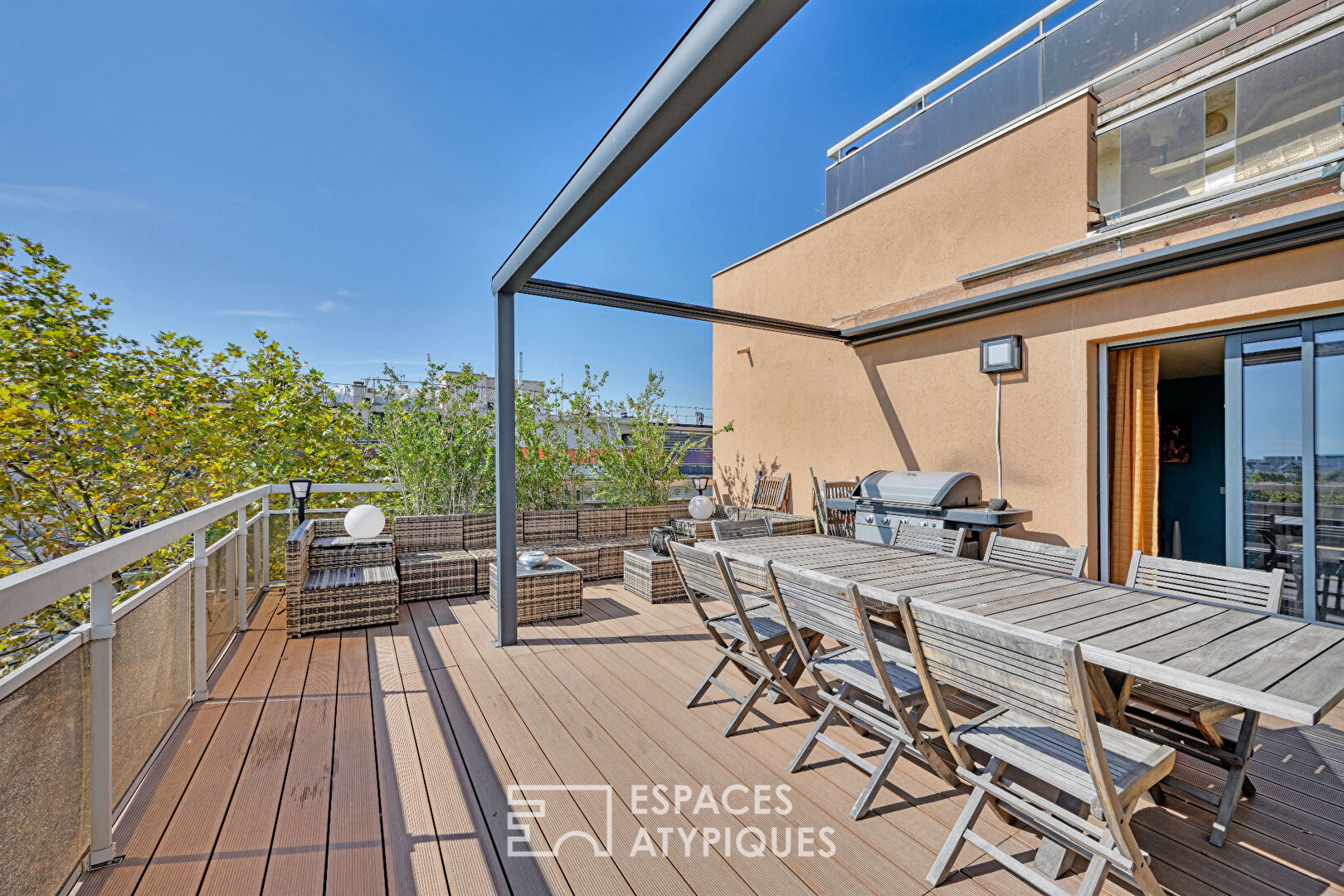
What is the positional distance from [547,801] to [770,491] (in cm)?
610

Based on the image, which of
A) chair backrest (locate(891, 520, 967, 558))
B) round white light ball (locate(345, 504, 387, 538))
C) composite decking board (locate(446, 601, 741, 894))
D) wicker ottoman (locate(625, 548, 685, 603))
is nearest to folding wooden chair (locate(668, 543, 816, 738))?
composite decking board (locate(446, 601, 741, 894))

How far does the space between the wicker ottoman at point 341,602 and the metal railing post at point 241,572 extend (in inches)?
10.7

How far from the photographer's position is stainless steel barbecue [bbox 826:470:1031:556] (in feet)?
15.3

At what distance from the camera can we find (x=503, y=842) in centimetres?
185

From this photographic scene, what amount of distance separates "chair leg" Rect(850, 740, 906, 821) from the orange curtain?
12.3 feet

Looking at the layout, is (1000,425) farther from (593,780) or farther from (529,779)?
(529,779)

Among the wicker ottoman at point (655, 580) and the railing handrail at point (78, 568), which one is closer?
the railing handrail at point (78, 568)

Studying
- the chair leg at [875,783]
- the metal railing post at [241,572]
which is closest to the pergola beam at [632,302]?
the metal railing post at [241,572]

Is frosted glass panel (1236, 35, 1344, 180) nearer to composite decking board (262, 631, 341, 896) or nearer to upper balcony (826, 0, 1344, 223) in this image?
upper balcony (826, 0, 1344, 223)

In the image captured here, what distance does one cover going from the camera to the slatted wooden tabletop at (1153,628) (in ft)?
4.48

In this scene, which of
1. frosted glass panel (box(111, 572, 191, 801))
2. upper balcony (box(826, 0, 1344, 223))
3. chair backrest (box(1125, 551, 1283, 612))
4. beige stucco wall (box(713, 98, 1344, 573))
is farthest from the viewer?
beige stucco wall (box(713, 98, 1344, 573))

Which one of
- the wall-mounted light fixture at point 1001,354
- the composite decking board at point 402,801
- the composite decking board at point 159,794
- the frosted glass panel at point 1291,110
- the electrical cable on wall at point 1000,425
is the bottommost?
the composite decking board at point 402,801

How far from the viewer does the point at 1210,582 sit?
2375 mm

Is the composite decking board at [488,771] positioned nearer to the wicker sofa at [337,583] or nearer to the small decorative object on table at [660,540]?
the wicker sofa at [337,583]
